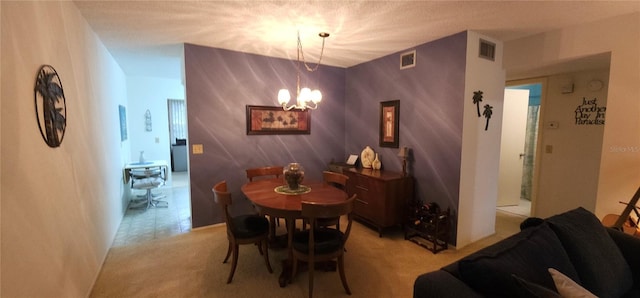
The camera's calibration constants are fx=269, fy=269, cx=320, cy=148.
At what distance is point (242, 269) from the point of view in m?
2.58

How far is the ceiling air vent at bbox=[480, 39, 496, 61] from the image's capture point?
9.69ft

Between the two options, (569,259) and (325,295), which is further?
(325,295)

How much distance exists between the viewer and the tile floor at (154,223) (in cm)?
327

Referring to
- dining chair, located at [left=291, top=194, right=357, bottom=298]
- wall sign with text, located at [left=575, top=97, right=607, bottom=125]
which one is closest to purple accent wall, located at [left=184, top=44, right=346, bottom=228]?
dining chair, located at [left=291, top=194, right=357, bottom=298]

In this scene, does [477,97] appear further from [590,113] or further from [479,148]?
[590,113]

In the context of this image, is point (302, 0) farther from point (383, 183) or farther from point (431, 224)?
point (431, 224)

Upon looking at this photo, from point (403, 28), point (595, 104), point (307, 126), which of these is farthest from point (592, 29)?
point (307, 126)

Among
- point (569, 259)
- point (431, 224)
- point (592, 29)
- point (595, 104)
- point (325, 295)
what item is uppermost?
point (592, 29)

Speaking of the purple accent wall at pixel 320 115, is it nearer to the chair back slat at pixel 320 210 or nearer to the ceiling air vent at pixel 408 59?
the ceiling air vent at pixel 408 59

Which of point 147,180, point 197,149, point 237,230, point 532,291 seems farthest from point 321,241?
point 147,180

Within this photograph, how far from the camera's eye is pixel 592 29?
249cm

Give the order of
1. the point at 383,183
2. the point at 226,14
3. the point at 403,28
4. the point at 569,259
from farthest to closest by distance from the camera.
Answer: the point at 383,183 → the point at 403,28 → the point at 226,14 → the point at 569,259

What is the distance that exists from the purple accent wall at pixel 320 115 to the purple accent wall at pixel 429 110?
1cm

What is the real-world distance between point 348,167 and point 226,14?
8.48 ft
